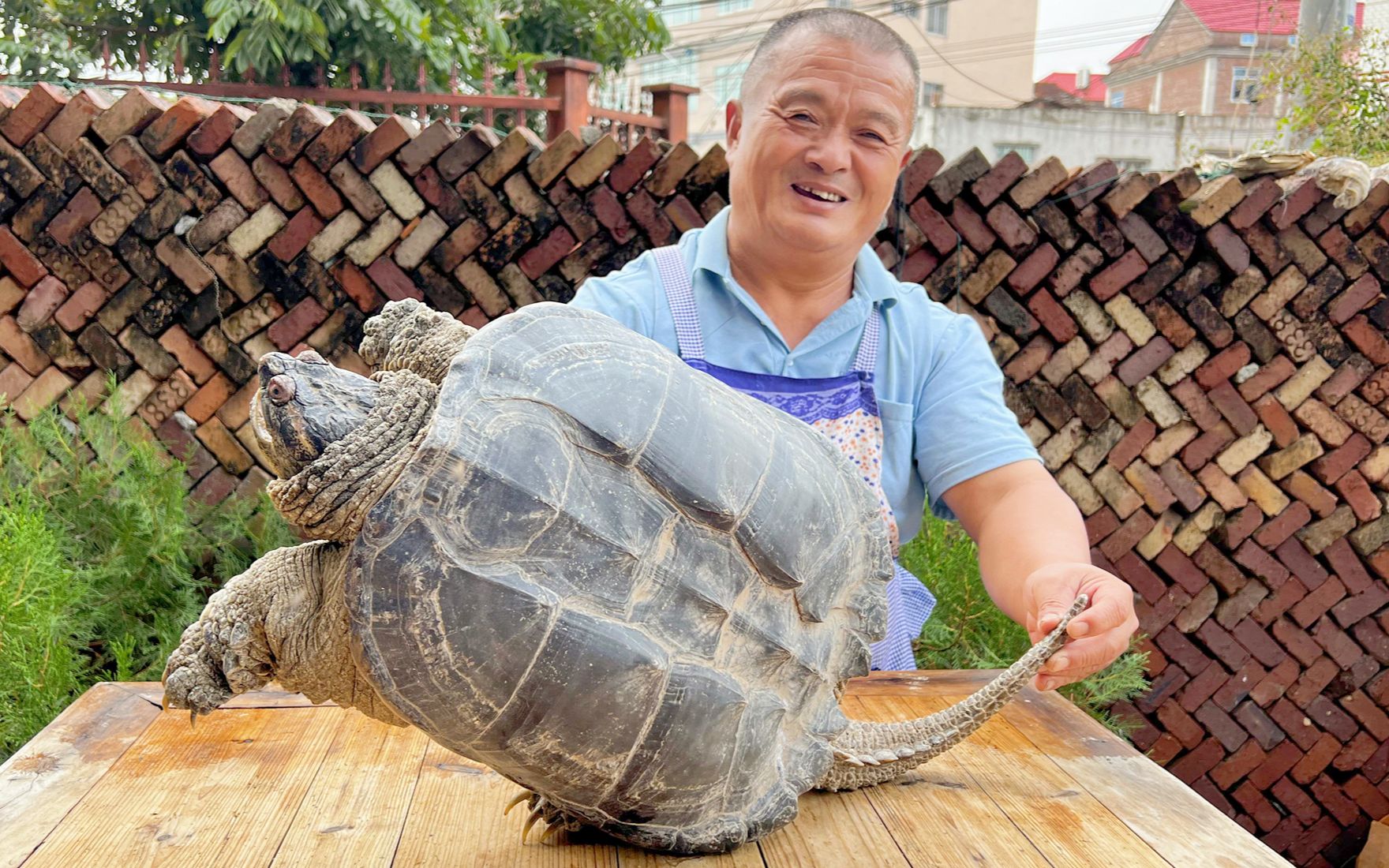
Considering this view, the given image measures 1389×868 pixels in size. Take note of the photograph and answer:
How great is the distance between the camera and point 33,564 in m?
1.94

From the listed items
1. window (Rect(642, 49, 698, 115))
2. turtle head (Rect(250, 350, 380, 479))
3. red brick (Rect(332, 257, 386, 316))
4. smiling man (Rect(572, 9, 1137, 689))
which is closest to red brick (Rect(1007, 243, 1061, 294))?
smiling man (Rect(572, 9, 1137, 689))

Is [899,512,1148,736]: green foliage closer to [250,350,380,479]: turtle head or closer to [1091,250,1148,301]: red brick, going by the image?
[1091,250,1148,301]: red brick

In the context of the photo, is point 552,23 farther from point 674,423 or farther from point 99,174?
point 674,423

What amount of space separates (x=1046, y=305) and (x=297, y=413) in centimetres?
217

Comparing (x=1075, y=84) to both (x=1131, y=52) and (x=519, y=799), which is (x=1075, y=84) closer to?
(x=1131, y=52)

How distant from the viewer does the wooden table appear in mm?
1020

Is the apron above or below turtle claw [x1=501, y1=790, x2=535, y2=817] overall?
above

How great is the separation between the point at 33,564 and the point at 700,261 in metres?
1.43

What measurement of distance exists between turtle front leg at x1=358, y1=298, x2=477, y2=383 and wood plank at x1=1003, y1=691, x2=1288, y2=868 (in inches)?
34.5

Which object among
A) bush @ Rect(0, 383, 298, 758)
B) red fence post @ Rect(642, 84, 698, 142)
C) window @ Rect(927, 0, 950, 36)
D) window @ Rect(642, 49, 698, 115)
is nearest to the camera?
bush @ Rect(0, 383, 298, 758)

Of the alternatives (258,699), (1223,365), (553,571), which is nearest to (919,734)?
(553,571)

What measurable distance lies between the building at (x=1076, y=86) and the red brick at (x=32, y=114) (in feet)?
43.0

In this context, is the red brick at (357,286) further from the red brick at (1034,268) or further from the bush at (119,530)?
the red brick at (1034,268)

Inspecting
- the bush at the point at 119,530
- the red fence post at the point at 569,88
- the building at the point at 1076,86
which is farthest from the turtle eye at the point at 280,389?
the building at the point at 1076,86
